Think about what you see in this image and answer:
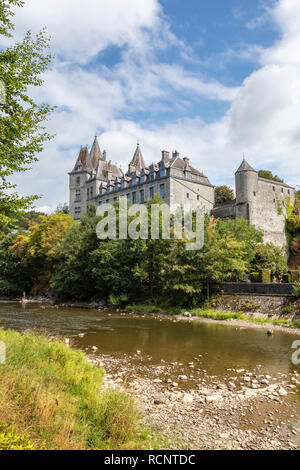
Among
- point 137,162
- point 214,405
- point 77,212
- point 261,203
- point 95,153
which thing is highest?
point 95,153

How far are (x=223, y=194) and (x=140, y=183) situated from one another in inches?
711

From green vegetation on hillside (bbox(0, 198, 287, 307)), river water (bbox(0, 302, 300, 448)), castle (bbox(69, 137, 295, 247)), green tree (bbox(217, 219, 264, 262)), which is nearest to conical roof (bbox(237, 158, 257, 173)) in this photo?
castle (bbox(69, 137, 295, 247))

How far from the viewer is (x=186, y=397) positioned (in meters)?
8.28

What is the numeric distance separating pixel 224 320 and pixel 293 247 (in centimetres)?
2287

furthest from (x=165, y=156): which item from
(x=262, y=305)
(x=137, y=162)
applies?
(x=262, y=305)

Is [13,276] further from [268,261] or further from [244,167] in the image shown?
[244,167]

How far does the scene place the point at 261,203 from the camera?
158ft

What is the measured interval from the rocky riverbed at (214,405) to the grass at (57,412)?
3.01 ft

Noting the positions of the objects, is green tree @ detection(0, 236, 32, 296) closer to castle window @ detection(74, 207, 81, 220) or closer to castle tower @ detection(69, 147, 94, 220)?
castle window @ detection(74, 207, 81, 220)

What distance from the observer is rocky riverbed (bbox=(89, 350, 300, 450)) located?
247 inches

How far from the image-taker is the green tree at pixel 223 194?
208 feet

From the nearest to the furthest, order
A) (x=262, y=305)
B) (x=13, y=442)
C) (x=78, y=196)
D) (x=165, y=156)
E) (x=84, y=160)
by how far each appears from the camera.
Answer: (x=13, y=442)
(x=262, y=305)
(x=165, y=156)
(x=78, y=196)
(x=84, y=160)

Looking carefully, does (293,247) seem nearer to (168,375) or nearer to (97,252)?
(97,252)

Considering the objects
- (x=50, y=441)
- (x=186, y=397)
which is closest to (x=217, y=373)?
(x=186, y=397)
